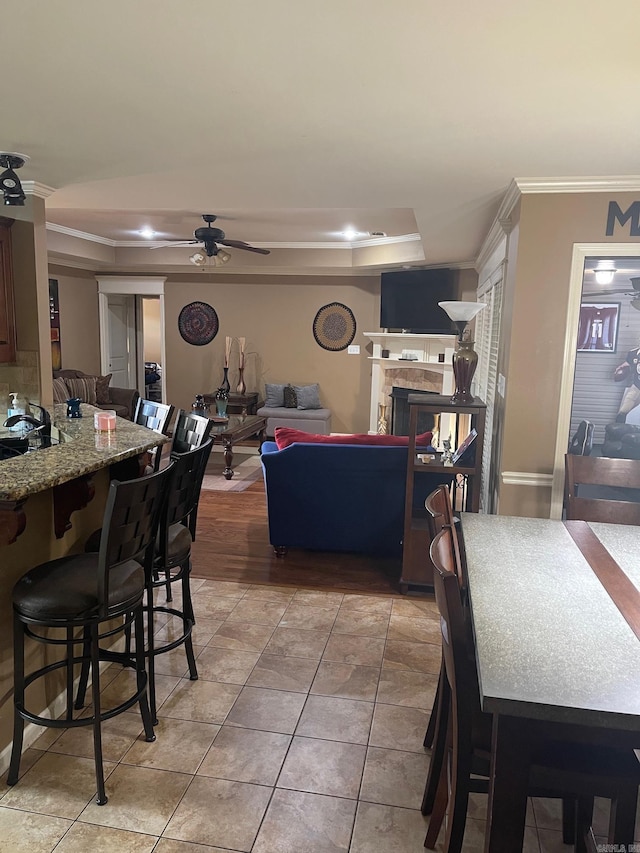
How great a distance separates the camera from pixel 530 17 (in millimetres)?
1488

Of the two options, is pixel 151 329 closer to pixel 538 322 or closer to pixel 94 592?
pixel 538 322

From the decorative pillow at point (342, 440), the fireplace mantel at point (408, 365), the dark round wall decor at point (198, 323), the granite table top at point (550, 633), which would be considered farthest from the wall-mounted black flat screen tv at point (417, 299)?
the granite table top at point (550, 633)

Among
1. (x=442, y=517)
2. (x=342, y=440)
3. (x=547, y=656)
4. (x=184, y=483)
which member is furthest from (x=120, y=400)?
(x=547, y=656)

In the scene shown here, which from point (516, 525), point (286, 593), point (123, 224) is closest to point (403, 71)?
point (516, 525)

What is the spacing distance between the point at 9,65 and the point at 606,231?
2660mm

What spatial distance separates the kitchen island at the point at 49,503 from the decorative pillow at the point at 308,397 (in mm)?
5554

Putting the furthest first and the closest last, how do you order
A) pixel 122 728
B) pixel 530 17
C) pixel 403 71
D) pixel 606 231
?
pixel 606 231, pixel 122 728, pixel 403 71, pixel 530 17

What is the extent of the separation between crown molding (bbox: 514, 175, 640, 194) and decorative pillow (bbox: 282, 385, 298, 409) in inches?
222

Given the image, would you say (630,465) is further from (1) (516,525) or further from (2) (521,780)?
(2) (521,780)

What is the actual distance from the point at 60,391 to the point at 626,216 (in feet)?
21.0

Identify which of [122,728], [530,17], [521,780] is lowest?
[122,728]

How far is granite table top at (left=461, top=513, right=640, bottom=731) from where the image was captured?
120cm

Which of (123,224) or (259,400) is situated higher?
(123,224)

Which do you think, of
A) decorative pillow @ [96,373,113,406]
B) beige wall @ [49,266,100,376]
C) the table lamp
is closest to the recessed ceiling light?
the table lamp
